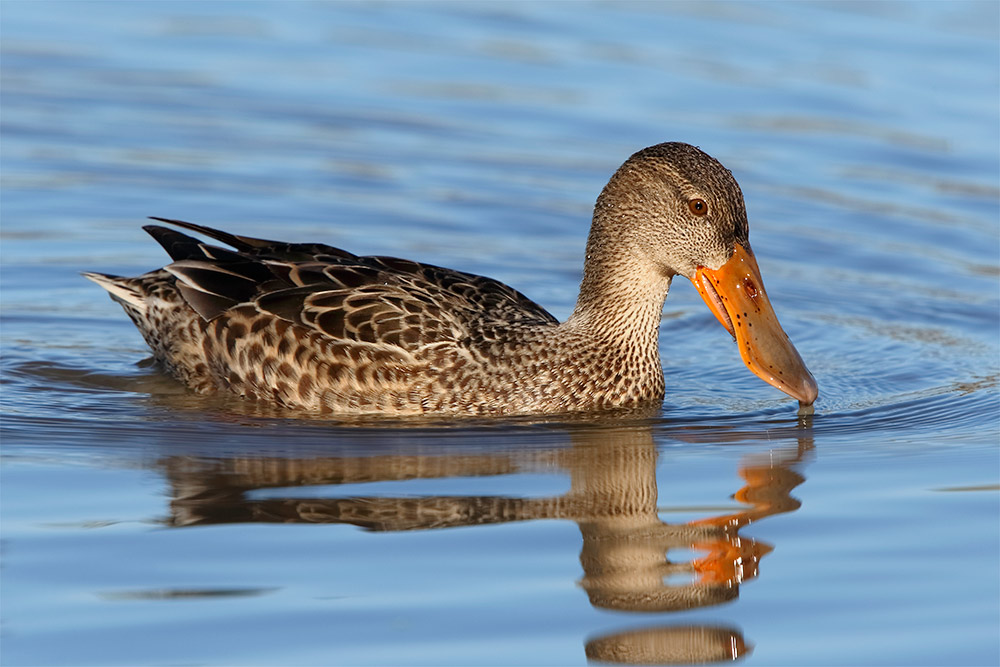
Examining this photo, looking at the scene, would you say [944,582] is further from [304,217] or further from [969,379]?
[304,217]

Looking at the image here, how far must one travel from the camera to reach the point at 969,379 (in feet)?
32.9

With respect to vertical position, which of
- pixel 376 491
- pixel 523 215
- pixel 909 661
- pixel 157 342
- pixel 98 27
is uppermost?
pixel 98 27

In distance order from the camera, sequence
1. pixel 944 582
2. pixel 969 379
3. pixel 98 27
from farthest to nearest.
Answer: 1. pixel 98 27
2. pixel 969 379
3. pixel 944 582

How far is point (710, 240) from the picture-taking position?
8.98 meters

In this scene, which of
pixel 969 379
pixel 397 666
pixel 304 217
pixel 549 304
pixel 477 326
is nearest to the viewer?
pixel 397 666

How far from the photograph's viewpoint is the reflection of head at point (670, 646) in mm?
6039

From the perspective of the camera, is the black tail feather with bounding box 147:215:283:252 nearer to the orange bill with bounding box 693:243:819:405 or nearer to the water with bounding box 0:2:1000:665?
the water with bounding box 0:2:1000:665

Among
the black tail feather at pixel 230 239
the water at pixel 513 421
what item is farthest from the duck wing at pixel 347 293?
the water at pixel 513 421

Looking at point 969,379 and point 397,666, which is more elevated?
point 969,379

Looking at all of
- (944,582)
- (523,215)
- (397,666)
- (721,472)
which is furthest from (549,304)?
(397,666)

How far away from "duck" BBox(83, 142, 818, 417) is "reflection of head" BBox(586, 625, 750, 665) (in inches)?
115

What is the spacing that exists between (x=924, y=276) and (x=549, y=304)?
110 inches

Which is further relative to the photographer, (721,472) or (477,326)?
(477,326)

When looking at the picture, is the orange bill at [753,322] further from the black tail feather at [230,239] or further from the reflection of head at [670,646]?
the reflection of head at [670,646]
